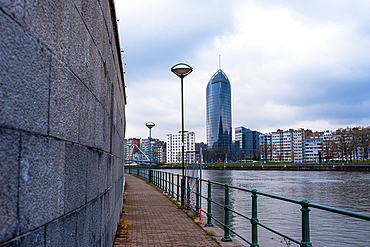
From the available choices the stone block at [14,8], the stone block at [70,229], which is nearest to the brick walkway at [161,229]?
the stone block at [70,229]

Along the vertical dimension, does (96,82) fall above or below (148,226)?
above

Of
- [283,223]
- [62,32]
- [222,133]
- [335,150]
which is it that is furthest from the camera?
[222,133]

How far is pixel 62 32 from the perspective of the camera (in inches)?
76.7

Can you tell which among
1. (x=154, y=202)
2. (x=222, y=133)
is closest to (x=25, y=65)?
(x=154, y=202)

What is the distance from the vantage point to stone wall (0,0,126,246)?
132 cm

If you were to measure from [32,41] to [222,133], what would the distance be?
187574mm

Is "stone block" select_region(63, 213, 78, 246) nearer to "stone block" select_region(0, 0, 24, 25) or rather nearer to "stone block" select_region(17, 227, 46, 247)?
"stone block" select_region(17, 227, 46, 247)

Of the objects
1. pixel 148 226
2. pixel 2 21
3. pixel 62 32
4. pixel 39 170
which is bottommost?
pixel 148 226

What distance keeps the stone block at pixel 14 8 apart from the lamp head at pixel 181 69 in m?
11.3

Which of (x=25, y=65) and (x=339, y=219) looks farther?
(x=339, y=219)

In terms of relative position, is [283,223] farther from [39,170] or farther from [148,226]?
[39,170]

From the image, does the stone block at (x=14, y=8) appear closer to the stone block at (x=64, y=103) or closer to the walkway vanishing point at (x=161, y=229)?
the stone block at (x=64, y=103)

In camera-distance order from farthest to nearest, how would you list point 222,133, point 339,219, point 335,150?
point 222,133 → point 335,150 → point 339,219

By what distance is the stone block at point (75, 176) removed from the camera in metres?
2.09
